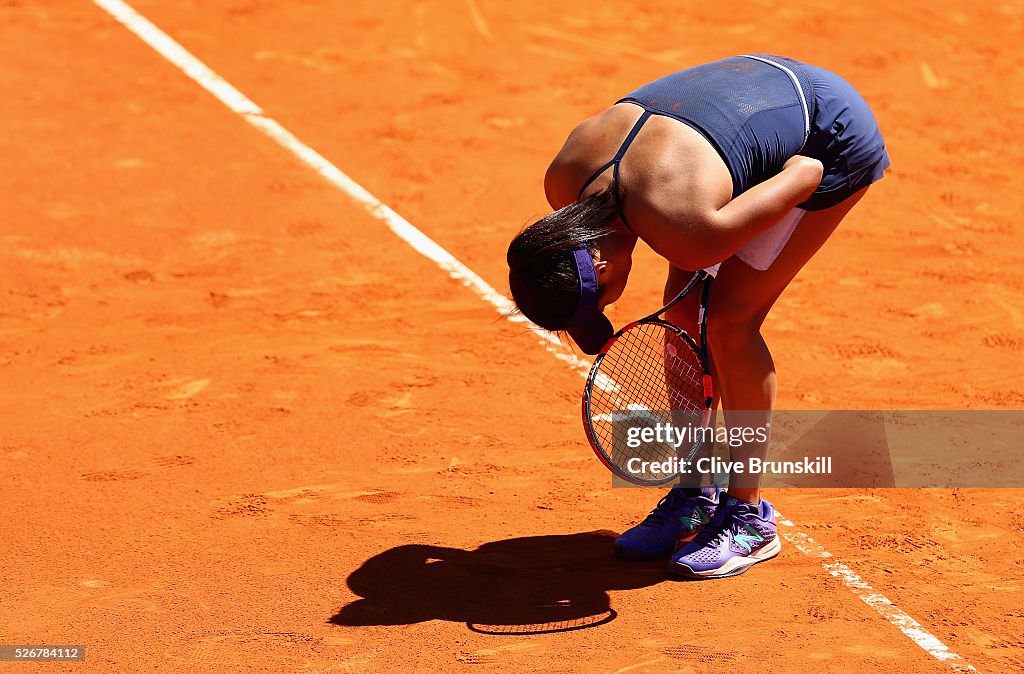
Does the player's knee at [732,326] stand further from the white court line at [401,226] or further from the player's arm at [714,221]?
the white court line at [401,226]

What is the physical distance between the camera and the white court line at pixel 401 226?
408 centimetres

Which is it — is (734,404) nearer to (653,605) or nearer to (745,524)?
(745,524)

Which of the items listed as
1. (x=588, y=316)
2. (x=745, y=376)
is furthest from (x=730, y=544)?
(x=588, y=316)

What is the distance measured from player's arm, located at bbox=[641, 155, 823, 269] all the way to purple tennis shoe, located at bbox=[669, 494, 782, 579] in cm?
102

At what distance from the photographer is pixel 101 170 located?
318 inches

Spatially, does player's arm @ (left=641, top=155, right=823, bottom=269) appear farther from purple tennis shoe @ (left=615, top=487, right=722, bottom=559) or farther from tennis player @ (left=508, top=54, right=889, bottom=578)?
purple tennis shoe @ (left=615, top=487, right=722, bottom=559)

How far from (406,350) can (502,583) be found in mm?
2010

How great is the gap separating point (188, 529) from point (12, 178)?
13.4 ft

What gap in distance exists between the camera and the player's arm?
12.4 feet

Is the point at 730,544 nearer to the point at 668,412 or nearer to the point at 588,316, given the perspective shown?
the point at 668,412

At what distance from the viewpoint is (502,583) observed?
172 inches

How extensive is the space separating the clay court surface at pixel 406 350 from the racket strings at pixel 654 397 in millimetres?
324

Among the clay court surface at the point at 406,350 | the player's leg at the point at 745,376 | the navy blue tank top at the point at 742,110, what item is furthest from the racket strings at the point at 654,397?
the navy blue tank top at the point at 742,110

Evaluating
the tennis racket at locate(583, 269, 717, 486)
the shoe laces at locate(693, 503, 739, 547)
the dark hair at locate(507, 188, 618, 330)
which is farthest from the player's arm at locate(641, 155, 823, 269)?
the shoe laces at locate(693, 503, 739, 547)
